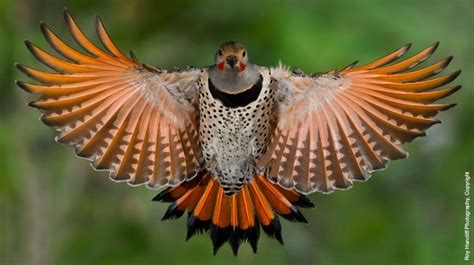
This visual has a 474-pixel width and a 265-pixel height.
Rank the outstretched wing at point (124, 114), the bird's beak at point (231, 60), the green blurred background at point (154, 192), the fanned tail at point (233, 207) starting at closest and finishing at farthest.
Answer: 1. the bird's beak at point (231, 60)
2. the outstretched wing at point (124, 114)
3. the fanned tail at point (233, 207)
4. the green blurred background at point (154, 192)

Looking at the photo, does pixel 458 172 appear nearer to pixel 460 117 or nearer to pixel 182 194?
pixel 460 117

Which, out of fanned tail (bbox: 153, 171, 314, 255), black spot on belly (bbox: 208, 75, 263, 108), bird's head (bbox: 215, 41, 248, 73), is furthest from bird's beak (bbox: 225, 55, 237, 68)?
fanned tail (bbox: 153, 171, 314, 255)

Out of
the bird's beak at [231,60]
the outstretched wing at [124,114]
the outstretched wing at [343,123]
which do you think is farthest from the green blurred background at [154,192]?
the bird's beak at [231,60]

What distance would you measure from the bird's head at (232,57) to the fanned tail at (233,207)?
2.06 feet

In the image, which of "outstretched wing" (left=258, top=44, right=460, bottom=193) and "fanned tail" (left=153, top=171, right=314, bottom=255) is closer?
"outstretched wing" (left=258, top=44, right=460, bottom=193)

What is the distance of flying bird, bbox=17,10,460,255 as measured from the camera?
4.50m

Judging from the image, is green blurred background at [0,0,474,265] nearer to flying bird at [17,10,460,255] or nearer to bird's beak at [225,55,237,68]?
flying bird at [17,10,460,255]

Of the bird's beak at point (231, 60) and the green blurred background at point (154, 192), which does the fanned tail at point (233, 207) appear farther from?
the green blurred background at point (154, 192)

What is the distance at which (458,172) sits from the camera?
765 cm

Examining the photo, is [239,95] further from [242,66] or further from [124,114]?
[124,114]

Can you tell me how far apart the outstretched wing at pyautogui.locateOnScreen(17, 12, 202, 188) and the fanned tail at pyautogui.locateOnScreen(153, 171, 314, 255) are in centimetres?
21

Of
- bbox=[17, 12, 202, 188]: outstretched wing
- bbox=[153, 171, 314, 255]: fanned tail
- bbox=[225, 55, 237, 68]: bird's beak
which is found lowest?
bbox=[153, 171, 314, 255]: fanned tail

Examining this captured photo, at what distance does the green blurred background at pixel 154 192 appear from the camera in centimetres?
691

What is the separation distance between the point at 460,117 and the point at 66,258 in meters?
2.83
